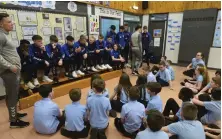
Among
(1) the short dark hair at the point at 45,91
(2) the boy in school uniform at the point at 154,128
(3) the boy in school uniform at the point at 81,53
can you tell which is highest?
(3) the boy in school uniform at the point at 81,53

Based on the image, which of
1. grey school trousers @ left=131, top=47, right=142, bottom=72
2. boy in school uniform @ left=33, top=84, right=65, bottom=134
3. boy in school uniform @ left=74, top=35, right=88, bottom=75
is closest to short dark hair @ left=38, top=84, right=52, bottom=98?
boy in school uniform @ left=33, top=84, right=65, bottom=134

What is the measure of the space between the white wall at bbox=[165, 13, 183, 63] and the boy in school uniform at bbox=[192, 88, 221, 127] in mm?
4636

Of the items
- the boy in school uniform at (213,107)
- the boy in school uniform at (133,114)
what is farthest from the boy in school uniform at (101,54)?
the boy in school uniform at (213,107)

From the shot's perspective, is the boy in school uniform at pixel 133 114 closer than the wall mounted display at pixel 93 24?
Yes

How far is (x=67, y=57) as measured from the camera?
3.44m

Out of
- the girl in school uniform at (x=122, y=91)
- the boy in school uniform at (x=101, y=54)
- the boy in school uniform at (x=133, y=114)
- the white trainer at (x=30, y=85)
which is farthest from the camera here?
the boy in school uniform at (x=101, y=54)

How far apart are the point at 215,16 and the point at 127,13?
3.00m

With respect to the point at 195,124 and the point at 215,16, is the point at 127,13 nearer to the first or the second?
the point at 215,16

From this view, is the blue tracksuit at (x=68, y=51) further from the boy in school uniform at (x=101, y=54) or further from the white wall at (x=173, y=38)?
the white wall at (x=173, y=38)

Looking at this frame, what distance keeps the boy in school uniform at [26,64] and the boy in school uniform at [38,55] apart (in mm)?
69

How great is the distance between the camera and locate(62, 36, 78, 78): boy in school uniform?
3441 mm

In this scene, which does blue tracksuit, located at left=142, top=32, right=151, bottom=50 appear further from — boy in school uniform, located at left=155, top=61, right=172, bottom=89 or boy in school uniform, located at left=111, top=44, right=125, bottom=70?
boy in school uniform, located at left=155, top=61, right=172, bottom=89

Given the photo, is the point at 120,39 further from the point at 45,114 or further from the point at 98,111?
the point at 45,114

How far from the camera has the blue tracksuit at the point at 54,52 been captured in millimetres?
3215
